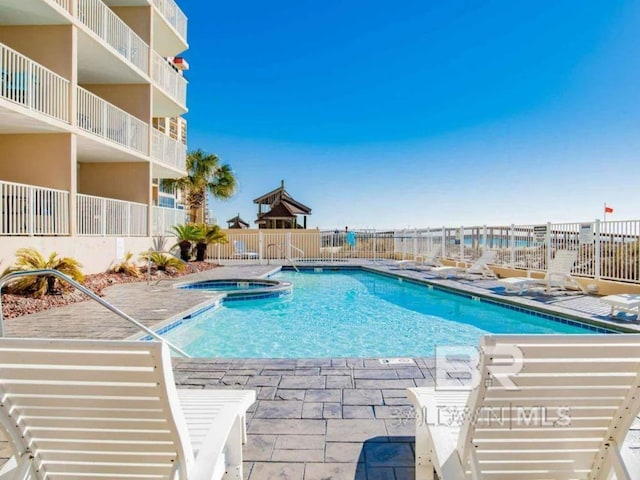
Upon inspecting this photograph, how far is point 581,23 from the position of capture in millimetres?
12805

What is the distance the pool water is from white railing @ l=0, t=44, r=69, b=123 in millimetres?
5442

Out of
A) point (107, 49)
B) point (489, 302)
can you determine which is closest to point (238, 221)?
point (107, 49)

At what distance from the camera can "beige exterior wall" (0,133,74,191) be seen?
29.0 feet

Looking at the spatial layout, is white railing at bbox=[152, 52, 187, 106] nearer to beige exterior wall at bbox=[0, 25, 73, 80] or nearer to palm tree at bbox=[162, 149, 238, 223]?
beige exterior wall at bbox=[0, 25, 73, 80]

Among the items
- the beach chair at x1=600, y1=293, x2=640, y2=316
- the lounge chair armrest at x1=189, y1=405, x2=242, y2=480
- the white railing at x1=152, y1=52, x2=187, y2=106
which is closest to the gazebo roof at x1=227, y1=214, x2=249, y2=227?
the white railing at x1=152, y1=52, x2=187, y2=106

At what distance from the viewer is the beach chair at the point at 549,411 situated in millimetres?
1440

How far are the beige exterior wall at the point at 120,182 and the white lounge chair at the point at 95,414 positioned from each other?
11.9 meters

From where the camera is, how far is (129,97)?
12.7 metres

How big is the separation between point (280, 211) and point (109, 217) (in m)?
12.0

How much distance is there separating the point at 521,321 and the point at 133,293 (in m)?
7.42

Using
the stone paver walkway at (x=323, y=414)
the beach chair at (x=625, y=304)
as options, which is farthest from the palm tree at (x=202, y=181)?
the beach chair at (x=625, y=304)

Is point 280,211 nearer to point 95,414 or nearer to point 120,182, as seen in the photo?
point 120,182

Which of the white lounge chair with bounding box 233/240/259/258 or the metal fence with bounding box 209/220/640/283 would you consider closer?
the metal fence with bounding box 209/220/640/283

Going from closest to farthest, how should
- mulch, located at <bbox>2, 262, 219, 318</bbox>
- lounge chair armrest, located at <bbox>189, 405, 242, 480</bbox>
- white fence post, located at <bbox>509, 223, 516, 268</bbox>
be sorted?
1. lounge chair armrest, located at <bbox>189, 405, 242, 480</bbox>
2. mulch, located at <bbox>2, 262, 219, 318</bbox>
3. white fence post, located at <bbox>509, 223, 516, 268</bbox>
